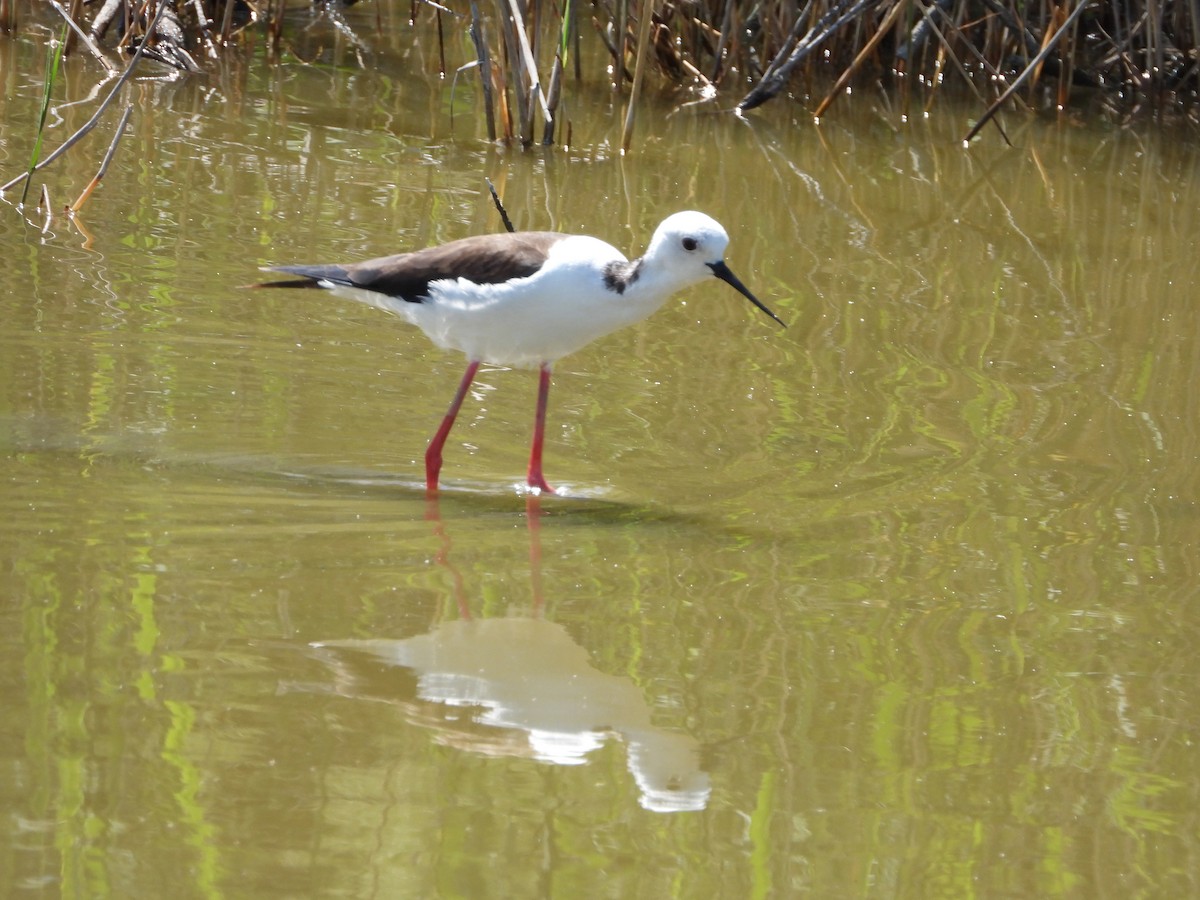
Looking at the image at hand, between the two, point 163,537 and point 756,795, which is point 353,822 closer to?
point 756,795

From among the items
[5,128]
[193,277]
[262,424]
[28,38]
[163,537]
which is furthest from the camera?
[28,38]

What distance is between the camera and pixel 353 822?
10.3 ft

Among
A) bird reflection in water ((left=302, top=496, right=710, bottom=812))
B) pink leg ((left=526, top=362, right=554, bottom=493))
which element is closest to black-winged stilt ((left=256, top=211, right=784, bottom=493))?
pink leg ((left=526, top=362, right=554, bottom=493))

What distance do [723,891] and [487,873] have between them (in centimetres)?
43

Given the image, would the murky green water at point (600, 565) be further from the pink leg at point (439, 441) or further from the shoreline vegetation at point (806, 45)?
the shoreline vegetation at point (806, 45)

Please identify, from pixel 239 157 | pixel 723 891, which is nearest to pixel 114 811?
pixel 723 891

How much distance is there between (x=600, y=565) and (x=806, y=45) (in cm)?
671

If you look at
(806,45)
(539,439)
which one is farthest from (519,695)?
(806,45)

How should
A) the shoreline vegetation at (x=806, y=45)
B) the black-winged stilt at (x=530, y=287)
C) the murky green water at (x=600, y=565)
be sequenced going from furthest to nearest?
1. the shoreline vegetation at (x=806, y=45)
2. the black-winged stilt at (x=530, y=287)
3. the murky green water at (x=600, y=565)

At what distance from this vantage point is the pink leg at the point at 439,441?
17.4 feet

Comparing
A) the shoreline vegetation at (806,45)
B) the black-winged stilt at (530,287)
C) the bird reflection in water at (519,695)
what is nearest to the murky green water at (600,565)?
the bird reflection in water at (519,695)

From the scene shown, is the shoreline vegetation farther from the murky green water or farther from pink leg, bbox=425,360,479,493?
pink leg, bbox=425,360,479,493

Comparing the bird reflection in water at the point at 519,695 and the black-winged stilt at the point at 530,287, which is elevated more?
the black-winged stilt at the point at 530,287

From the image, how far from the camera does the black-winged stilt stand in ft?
17.2
